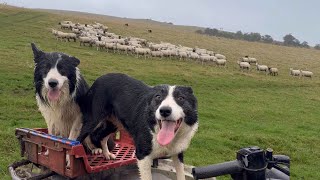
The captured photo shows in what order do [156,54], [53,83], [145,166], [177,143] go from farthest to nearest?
[156,54]
[53,83]
[145,166]
[177,143]

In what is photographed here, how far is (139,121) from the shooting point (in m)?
5.12

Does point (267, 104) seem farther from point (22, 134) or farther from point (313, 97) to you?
point (22, 134)

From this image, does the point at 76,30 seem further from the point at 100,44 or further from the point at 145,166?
the point at 145,166

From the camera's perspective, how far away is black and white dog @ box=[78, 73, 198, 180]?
4176mm

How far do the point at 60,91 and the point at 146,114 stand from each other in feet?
5.13

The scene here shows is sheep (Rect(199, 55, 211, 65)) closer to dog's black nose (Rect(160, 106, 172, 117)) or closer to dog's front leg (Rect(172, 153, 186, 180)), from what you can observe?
dog's front leg (Rect(172, 153, 186, 180))

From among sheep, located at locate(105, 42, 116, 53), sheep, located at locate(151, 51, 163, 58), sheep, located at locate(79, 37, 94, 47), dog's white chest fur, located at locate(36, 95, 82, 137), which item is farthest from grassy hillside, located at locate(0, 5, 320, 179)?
dog's white chest fur, located at locate(36, 95, 82, 137)

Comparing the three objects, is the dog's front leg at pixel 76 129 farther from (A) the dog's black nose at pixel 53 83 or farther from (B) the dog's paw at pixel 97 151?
(A) the dog's black nose at pixel 53 83

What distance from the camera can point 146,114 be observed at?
4883 mm

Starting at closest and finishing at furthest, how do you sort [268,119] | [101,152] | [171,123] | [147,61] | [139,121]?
[171,123], [139,121], [101,152], [268,119], [147,61]

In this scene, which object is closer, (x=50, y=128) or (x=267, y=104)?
(x=50, y=128)

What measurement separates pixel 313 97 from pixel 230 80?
5300 millimetres

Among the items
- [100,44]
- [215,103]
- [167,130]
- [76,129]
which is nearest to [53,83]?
[76,129]

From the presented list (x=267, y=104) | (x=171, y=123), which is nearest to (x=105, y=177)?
(x=171, y=123)
